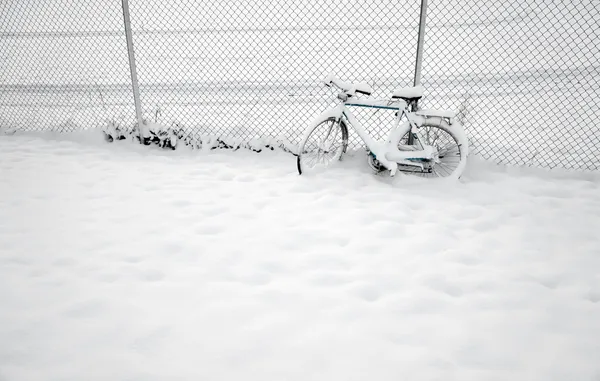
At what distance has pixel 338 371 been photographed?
7.06ft

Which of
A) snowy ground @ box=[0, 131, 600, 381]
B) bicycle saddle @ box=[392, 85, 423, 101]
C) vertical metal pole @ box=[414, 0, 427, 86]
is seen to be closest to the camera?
snowy ground @ box=[0, 131, 600, 381]

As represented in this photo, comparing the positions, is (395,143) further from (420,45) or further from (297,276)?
(297,276)

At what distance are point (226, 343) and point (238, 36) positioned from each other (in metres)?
14.8

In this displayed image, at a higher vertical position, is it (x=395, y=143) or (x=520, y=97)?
(x=520, y=97)

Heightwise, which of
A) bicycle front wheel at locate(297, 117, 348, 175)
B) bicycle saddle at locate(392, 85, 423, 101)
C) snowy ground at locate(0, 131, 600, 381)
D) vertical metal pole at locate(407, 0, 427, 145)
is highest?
vertical metal pole at locate(407, 0, 427, 145)

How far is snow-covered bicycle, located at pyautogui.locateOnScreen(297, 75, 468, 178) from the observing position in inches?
175

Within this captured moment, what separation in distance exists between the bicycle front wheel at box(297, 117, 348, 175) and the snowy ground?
0.24m

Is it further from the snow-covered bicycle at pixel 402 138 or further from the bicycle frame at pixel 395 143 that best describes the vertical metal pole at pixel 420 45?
the bicycle frame at pixel 395 143

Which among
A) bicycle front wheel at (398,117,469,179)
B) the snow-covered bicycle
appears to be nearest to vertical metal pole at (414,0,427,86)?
the snow-covered bicycle

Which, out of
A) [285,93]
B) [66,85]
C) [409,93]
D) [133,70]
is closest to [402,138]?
[409,93]

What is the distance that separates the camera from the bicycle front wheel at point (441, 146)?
4469 mm

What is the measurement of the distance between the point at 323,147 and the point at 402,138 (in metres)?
0.96

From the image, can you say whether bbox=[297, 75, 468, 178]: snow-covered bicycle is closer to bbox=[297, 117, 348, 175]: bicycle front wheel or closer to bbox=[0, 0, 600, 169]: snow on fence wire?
bbox=[297, 117, 348, 175]: bicycle front wheel

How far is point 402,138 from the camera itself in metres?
4.82
